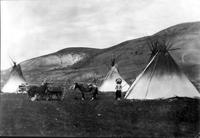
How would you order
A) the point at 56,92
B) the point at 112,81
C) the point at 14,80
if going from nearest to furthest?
the point at 56,92, the point at 112,81, the point at 14,80

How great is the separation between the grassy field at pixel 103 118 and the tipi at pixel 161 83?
282 cm

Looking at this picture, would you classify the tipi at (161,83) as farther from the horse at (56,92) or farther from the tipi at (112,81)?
the tipi at (112,81)

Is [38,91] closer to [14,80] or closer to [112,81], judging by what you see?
[112,81]

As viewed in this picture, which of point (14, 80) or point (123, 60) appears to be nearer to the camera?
point (14, 80)

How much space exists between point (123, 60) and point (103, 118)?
3868 inches

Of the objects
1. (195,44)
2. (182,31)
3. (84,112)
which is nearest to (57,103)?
(84,112)

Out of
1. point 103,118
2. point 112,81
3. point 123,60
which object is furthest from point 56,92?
point 123,60

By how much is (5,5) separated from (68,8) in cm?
312

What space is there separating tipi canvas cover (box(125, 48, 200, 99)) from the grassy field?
2.82 metres

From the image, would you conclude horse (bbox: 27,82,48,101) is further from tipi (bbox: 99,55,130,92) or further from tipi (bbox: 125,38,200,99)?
tipi (bbox: 99,55,130,92)

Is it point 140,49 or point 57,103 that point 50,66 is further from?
point 57,103

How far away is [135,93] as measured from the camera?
24.1 meters

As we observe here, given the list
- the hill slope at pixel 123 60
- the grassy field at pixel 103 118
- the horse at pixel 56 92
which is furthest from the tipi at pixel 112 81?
the hill slope at pixel 123 60

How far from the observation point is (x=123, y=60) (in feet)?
378
